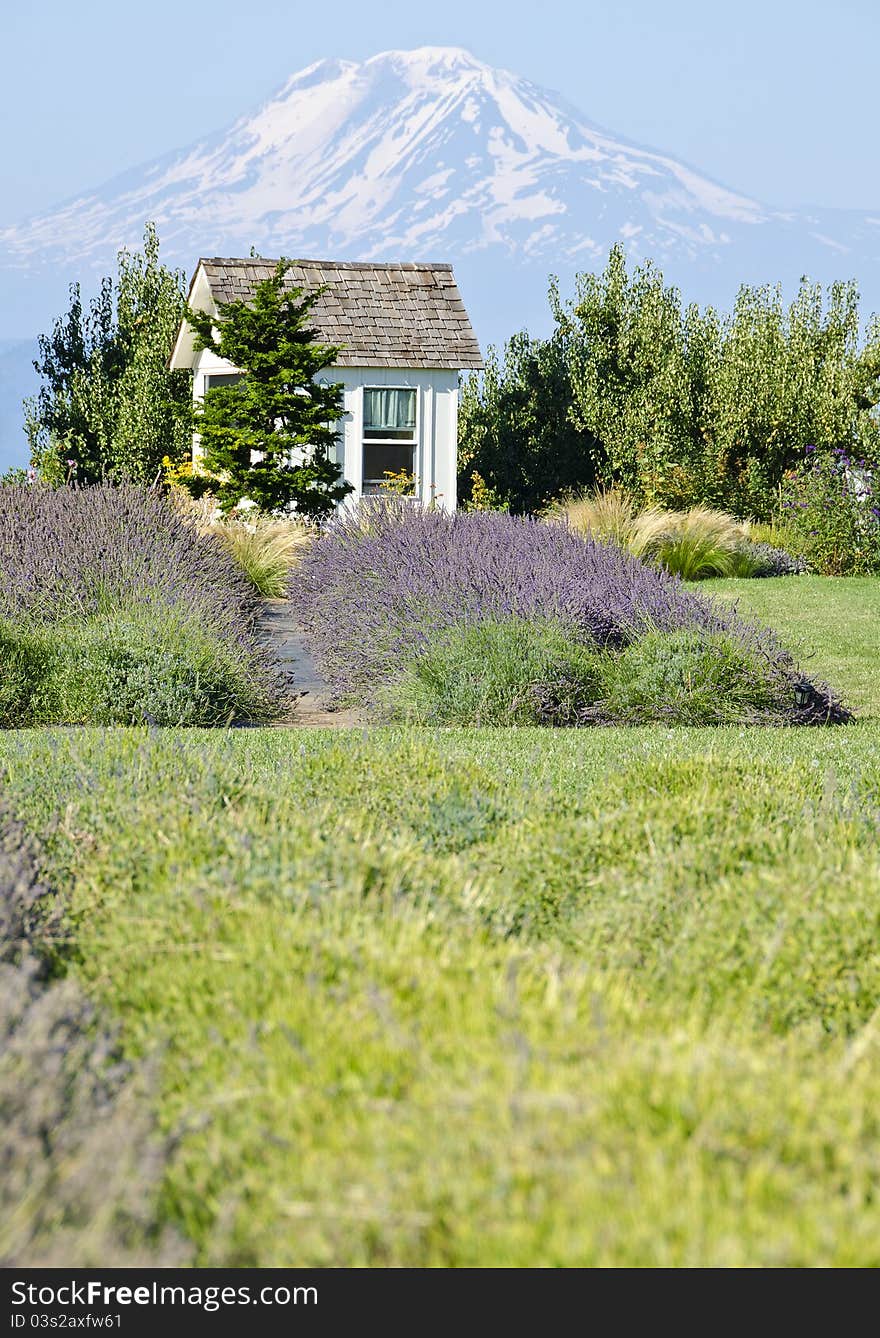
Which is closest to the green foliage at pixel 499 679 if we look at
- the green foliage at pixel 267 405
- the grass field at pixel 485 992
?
the grass field at pixel 485 992

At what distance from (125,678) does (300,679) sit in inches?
78.7

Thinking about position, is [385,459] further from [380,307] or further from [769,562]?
[769,562]

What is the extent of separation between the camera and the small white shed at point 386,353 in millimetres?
21438

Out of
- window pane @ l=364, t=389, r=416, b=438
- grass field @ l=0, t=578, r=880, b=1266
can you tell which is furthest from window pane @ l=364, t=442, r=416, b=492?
grass field @ l=0, t=578, r=880, b=1266

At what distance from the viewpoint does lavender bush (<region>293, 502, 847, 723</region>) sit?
8594mm

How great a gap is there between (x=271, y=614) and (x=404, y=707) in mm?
5557

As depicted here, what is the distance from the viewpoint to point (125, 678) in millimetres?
7922

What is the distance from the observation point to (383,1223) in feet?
6.24

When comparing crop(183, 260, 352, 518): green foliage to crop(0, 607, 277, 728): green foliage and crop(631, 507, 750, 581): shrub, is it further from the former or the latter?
crop(0, 607, 277, 728): green foliage

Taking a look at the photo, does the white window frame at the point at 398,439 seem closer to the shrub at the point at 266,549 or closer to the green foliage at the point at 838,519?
the shrub at the point at 266,549

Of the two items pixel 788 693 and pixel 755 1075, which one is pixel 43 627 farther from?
pixel 755 1075

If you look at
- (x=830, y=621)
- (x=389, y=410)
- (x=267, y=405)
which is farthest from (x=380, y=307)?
(x=830, y=621)

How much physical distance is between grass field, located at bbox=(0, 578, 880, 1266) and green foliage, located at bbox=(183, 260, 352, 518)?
12230 millimetres
